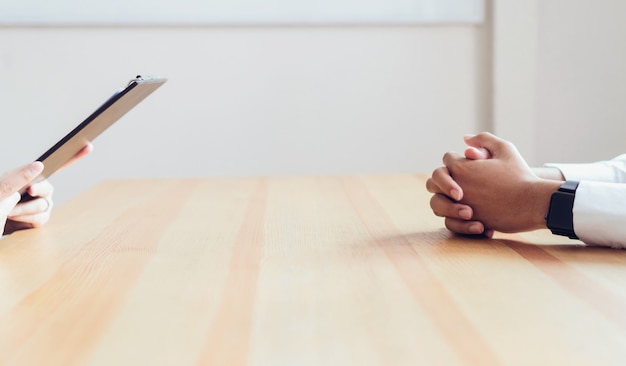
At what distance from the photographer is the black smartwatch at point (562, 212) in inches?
57.8

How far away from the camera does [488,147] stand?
1648 millimetres

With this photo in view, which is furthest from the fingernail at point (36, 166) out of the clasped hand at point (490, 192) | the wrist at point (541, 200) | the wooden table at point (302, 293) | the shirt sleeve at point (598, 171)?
the shirt sleeve at point (598, 171)

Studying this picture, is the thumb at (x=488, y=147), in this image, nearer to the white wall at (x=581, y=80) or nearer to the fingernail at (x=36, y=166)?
the fingernail at (x=36, y=166)

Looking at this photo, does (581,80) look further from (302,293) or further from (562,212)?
(302,293)

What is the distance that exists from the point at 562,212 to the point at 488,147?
23 centimetres

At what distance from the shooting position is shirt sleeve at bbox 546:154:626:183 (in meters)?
1.87

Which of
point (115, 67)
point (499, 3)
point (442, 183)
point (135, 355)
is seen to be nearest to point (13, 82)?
point (115, 67)

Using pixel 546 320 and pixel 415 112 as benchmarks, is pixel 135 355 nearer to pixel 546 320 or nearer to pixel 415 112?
pixel 546 320

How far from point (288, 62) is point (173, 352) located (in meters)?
3.22

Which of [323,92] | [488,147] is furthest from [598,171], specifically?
[323,92]

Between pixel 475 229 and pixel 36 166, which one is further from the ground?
pixel 36 166

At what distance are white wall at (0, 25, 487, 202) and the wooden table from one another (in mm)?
2180

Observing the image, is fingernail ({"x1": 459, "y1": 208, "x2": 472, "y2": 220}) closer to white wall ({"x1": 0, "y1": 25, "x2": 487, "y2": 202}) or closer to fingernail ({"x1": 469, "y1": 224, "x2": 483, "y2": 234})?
fingernail ({"x1": 469, "y1": 224, "x2": 483, "y2": 234})

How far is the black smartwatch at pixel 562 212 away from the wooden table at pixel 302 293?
33 millimetres
